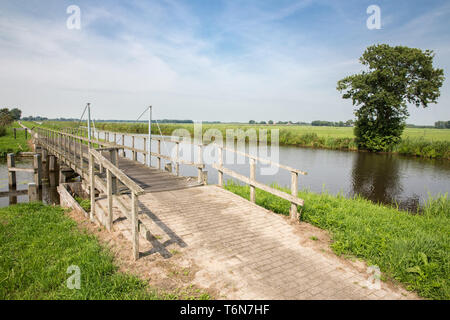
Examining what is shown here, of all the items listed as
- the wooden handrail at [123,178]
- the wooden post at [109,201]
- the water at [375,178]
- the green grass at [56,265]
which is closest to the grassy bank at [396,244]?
the green grass at [56,265]

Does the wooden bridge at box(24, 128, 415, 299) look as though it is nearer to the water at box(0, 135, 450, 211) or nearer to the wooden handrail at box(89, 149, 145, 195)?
the wooden handrail at box(89, 149, 145, 195)

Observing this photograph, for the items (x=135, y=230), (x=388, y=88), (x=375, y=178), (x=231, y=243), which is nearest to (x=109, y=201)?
(x=135, y=230)

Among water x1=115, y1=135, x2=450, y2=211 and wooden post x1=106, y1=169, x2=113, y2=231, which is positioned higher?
wooden post x1=106, y1=169, x2=113, y2=231

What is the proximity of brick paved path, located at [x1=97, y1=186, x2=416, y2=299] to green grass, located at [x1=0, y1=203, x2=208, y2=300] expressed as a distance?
2.51 ft

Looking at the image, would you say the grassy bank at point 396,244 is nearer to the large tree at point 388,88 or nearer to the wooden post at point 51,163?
the wooden post at point 51,163

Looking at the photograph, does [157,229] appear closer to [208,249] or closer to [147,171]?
[208,249]

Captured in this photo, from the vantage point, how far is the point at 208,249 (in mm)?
4957

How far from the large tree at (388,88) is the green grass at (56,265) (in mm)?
34021

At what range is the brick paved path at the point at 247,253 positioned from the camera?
152 inches

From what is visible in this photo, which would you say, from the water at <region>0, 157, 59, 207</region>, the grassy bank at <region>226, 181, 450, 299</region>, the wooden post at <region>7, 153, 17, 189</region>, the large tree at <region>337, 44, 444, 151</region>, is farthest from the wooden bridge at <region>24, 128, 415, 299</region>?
the large tree at <region>337, 44, 444, 151</region>

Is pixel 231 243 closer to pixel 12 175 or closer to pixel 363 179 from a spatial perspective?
pixel 12 175

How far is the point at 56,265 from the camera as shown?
175 inches

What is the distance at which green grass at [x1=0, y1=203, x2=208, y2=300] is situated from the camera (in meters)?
3.74

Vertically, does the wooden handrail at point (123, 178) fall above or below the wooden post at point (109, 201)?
above
